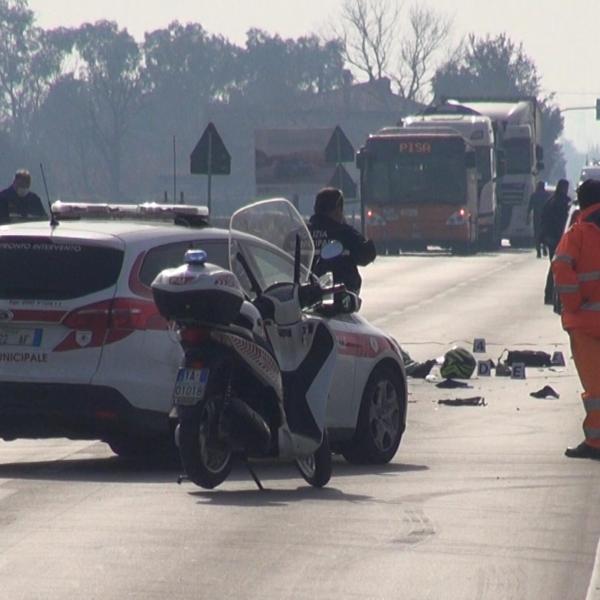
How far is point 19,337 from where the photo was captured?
38.6 ft

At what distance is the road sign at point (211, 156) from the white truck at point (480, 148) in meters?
Result: 22.3

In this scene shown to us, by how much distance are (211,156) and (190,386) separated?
18658mm

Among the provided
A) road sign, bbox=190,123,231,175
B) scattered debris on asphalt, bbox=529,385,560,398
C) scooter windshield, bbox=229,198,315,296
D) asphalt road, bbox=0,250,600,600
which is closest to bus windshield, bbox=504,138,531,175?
road sign, bbox=190,123,231,175

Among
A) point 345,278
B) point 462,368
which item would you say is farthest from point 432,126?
point 345,278

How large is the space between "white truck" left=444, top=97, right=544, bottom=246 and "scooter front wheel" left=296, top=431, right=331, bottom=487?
46.4 m

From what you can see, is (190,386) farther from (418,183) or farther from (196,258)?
(418,183)

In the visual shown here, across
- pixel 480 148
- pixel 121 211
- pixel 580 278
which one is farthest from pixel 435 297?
Answer: pixel 480 148

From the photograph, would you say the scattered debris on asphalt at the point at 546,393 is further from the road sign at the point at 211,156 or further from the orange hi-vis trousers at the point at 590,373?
the road sign at the point at 211,156

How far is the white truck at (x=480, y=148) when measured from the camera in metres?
52.8

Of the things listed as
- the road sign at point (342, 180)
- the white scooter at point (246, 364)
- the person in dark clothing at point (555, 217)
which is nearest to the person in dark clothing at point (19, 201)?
the white scooter at point (246, 364)

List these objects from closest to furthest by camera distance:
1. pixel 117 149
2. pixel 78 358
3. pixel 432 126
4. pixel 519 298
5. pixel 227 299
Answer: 1. pixel 227 299
2. pixel 78 358
3. pixel 519 298
4. pixel 432 126
5. pixel 117 149

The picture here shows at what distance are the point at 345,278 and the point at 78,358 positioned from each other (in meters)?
3.22

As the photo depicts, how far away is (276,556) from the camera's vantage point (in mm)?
9016

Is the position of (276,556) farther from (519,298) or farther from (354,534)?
(519,298)
